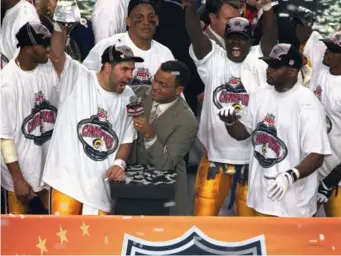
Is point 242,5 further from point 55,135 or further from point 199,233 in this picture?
point 199,233

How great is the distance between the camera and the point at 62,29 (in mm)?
5395

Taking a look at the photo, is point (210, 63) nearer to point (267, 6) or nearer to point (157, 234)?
point (267, 6)

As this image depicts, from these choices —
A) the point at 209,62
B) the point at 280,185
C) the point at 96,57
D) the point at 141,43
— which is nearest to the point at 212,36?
the point at 209,62

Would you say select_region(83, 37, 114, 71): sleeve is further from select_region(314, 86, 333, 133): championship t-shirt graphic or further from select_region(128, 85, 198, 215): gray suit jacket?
select_region(314, 86, 333, 133): championship t-shirt graphic

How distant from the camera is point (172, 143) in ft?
18.7

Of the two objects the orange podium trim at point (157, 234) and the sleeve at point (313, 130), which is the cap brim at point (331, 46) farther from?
the orange podium trim at point (157, 234)

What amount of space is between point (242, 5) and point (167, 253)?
118 inches

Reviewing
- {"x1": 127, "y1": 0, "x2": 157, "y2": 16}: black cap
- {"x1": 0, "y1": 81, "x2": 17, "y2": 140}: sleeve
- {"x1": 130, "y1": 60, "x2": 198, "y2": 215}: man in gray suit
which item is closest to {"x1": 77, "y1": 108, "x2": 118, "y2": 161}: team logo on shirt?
{"x1": 130, "y1": 60, "x2": 198, "y2": 215}: man in gray suit

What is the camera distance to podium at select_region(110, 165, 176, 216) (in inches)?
206

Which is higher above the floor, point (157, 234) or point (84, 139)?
point (84, 139)

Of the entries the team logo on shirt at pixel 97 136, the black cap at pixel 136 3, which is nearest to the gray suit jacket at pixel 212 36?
the black cap at pixel 136 3

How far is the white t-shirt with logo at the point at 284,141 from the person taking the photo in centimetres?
539

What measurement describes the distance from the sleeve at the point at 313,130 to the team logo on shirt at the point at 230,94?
0.71 meters

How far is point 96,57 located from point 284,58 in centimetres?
145
